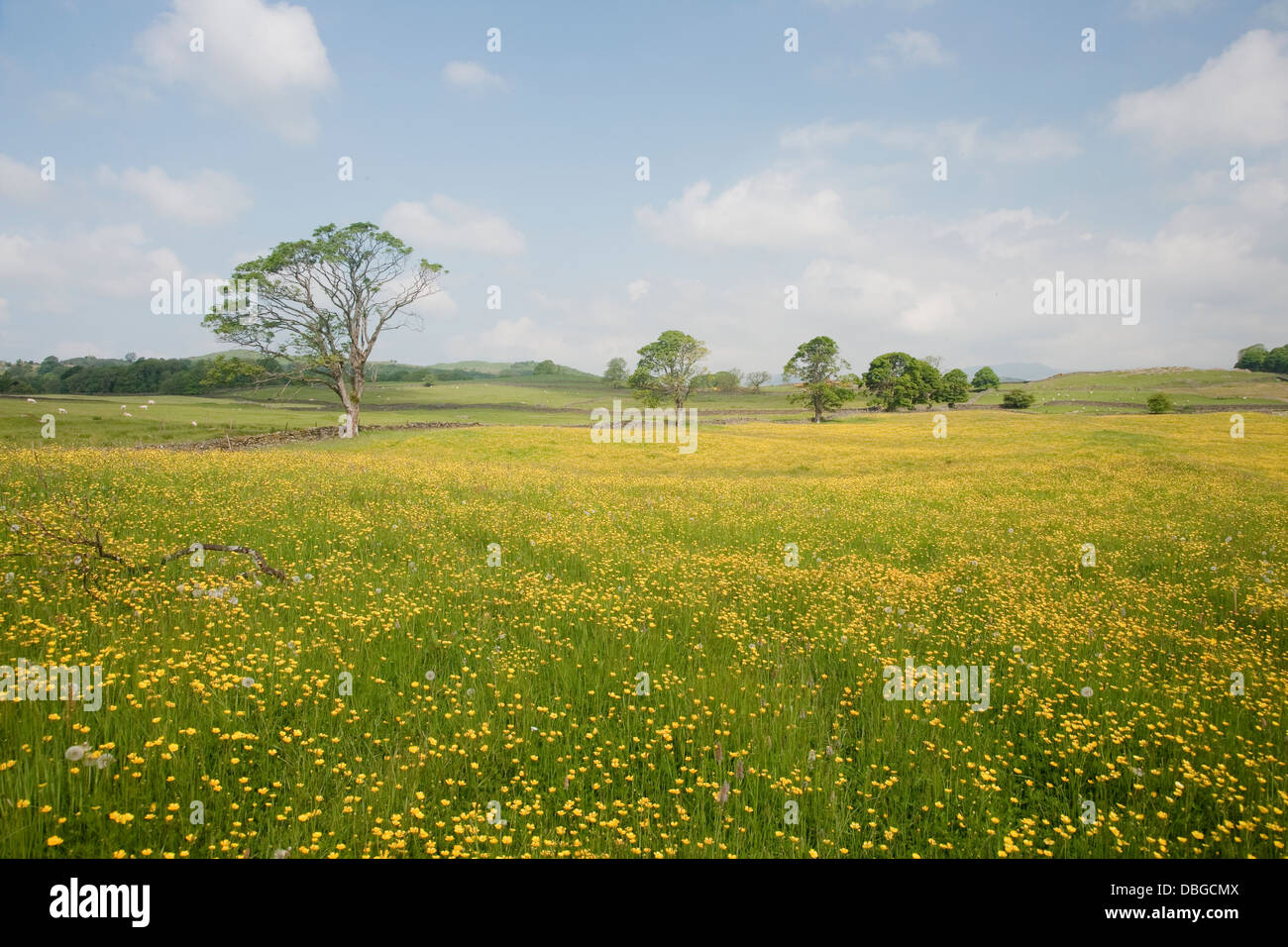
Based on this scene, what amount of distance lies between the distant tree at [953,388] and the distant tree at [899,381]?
1240mm

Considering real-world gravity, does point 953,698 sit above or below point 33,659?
below

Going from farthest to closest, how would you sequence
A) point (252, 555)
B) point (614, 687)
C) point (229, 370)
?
point (229, 370), point (252, 555), point (614, 687)

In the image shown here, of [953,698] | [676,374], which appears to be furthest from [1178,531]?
[676,374]

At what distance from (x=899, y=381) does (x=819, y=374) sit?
2149cm

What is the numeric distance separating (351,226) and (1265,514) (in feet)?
172

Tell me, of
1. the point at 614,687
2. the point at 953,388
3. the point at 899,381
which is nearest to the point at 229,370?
the point at 614,687

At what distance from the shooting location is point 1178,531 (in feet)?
48.3

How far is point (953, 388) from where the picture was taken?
9800 cm

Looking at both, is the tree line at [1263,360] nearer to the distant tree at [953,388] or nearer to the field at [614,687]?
the distant tree at [953,388]

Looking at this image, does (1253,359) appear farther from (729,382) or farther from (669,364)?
(669,364)

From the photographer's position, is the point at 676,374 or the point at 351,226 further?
the point at 676,374

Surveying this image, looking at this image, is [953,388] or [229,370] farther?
[953,388]

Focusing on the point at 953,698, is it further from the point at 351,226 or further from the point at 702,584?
the point at 351,226
